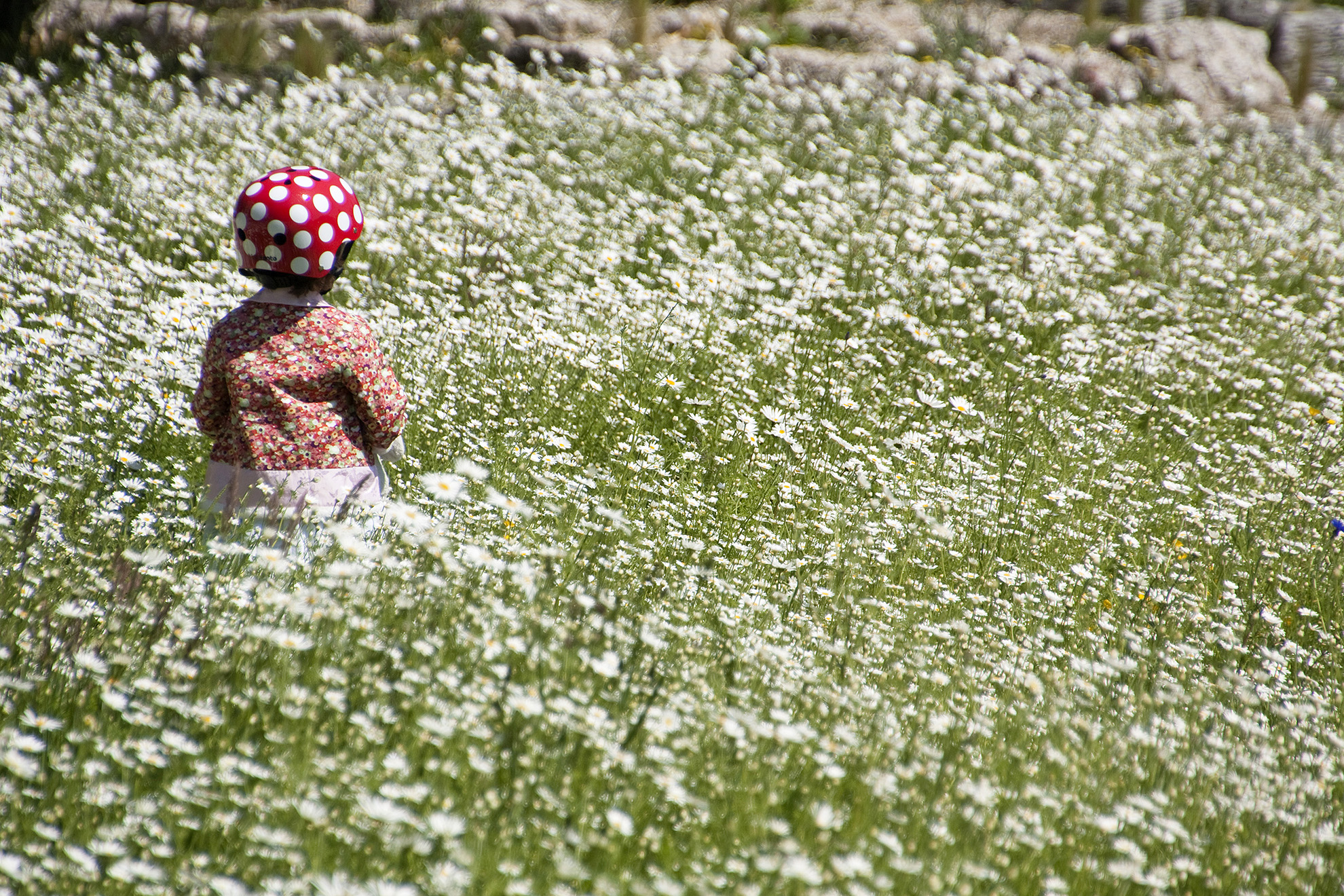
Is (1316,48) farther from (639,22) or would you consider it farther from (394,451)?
(394,451)

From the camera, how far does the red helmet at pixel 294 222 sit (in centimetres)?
326

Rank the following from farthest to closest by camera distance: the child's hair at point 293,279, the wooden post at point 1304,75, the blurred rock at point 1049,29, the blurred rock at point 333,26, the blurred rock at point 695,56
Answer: the blurred rock at point 1049,29 → the wooden post at point 1304,75 → the blurred rock at point 695,56 → the blurred rock at point 333,26 → the child's hair at point 293,279

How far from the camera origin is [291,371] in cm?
333

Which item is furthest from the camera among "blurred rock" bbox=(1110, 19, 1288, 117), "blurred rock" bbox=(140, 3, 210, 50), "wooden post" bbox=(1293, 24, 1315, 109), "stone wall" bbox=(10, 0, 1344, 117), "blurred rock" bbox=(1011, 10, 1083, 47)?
"blurred rock" bbox=(1011, 10, 1083, 47)

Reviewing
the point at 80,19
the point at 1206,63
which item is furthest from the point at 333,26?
the point at 1206,63

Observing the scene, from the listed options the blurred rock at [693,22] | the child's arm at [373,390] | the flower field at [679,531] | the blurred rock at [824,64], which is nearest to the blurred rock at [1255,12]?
the blurred rock at [824,64]

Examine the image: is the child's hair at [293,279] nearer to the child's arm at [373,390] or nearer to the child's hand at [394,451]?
the child's arm at [373,390]

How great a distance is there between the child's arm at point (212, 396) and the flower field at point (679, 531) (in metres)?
0.34

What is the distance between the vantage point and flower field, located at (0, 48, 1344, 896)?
236cm

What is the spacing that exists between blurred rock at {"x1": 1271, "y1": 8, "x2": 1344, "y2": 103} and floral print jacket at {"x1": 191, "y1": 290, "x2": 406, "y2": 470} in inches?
527

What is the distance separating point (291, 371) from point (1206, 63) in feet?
41.6

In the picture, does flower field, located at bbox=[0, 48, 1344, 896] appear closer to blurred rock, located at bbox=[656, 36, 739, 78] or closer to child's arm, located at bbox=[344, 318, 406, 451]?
child's arm, located at bbox=[344, 318, 406, 451]

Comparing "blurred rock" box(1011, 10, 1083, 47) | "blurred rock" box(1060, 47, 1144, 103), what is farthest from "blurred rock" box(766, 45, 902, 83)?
"blurred rock" box(1011, 10, 1083, 47)

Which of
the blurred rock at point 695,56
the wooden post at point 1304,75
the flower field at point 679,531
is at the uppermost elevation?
the wooden post at point 1304,75
